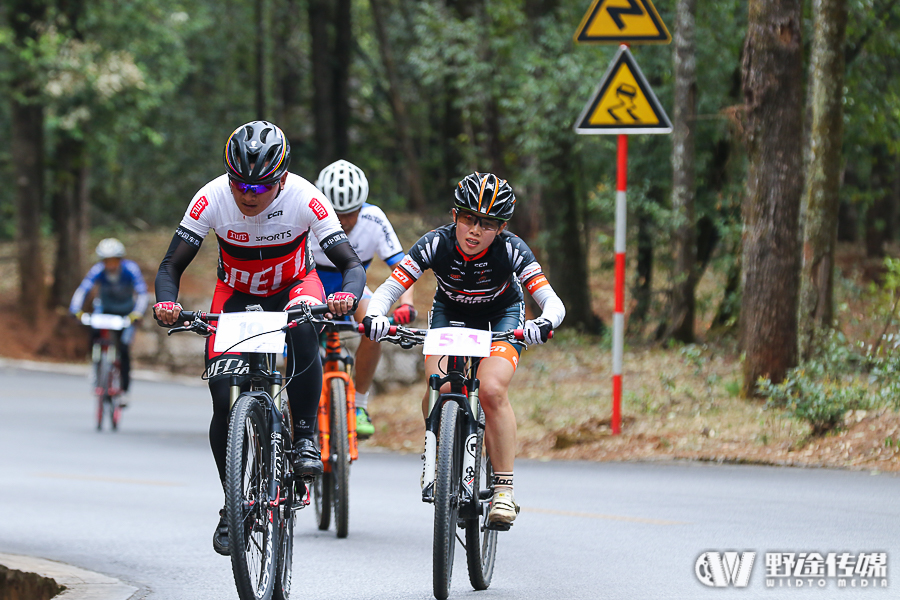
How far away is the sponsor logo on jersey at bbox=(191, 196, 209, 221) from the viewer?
6.10 meters

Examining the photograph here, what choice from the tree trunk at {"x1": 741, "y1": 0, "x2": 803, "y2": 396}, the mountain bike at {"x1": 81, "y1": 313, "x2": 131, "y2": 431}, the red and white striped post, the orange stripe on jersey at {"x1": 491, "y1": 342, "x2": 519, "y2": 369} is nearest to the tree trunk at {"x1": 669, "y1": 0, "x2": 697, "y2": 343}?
the tree trunk at {"x1": 741, "y1": 0, "x2": 803, "y2": 396}

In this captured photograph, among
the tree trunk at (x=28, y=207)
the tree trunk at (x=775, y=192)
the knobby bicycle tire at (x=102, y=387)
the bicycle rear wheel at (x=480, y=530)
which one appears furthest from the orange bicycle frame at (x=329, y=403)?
the tree trunk at (x=28, y=207)

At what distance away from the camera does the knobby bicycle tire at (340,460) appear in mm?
7711

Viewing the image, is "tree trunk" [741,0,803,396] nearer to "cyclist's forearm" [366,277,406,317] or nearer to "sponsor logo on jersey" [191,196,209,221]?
"cyclist's forearm" [366,277,406,317]

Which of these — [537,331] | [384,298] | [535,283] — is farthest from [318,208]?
[537,331]

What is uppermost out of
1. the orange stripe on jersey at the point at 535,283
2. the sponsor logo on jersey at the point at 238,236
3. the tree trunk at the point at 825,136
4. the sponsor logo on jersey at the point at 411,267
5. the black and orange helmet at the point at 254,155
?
the tree trunk at the point at 825,136

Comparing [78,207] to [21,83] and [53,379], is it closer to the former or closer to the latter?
[21,83]

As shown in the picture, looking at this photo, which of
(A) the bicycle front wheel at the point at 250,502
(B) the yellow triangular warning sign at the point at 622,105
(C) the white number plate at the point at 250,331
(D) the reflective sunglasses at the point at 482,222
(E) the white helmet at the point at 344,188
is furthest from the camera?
(B) the yellow triangular warning sign at the point at 622,105

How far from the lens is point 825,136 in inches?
491

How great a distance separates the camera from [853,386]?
11305mm

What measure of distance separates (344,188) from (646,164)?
13.1 m

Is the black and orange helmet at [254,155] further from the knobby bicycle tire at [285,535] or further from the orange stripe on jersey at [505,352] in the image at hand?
the orange stripe on jersey at [505,352]

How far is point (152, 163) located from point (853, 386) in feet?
107

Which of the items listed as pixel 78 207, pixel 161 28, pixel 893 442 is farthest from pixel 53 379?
pixel 893 442
